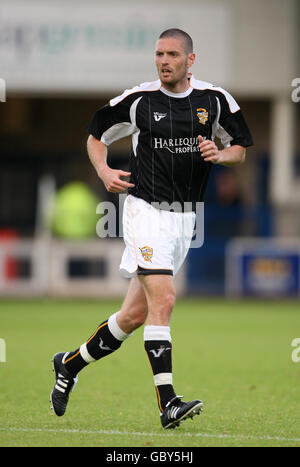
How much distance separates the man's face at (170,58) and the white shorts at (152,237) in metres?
0.77

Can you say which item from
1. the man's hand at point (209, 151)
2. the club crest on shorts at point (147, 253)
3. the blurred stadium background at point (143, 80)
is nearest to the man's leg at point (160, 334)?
the club crest on shorts at point (147, 253)

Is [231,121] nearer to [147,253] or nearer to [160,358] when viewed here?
[147,253]

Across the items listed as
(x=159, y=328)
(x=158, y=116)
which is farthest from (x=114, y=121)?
(x=159, y=328)

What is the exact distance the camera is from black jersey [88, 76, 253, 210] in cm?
573

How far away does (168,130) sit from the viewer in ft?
18.8

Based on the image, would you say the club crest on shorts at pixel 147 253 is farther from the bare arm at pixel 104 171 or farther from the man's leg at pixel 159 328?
the bare arm at pixel 104 171

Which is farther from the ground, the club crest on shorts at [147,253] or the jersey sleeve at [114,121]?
the jersey sleeve at [114,121]

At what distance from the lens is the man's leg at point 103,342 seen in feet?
18.9

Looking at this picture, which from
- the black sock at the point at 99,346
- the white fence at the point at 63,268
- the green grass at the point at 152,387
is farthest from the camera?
the white fence at the point at 63,268

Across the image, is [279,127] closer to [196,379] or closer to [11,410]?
[196,379]

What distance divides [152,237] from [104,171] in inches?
20.0

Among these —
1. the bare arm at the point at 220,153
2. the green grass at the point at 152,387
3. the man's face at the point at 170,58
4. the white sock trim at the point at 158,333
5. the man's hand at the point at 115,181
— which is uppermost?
the man's face at the point at 170,58

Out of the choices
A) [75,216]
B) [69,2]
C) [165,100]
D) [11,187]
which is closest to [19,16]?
[69,2]

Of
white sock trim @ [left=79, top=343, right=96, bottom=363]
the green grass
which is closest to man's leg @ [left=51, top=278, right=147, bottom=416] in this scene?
white sock trim @ [left=79, top=343, right=96, bottom=363]
